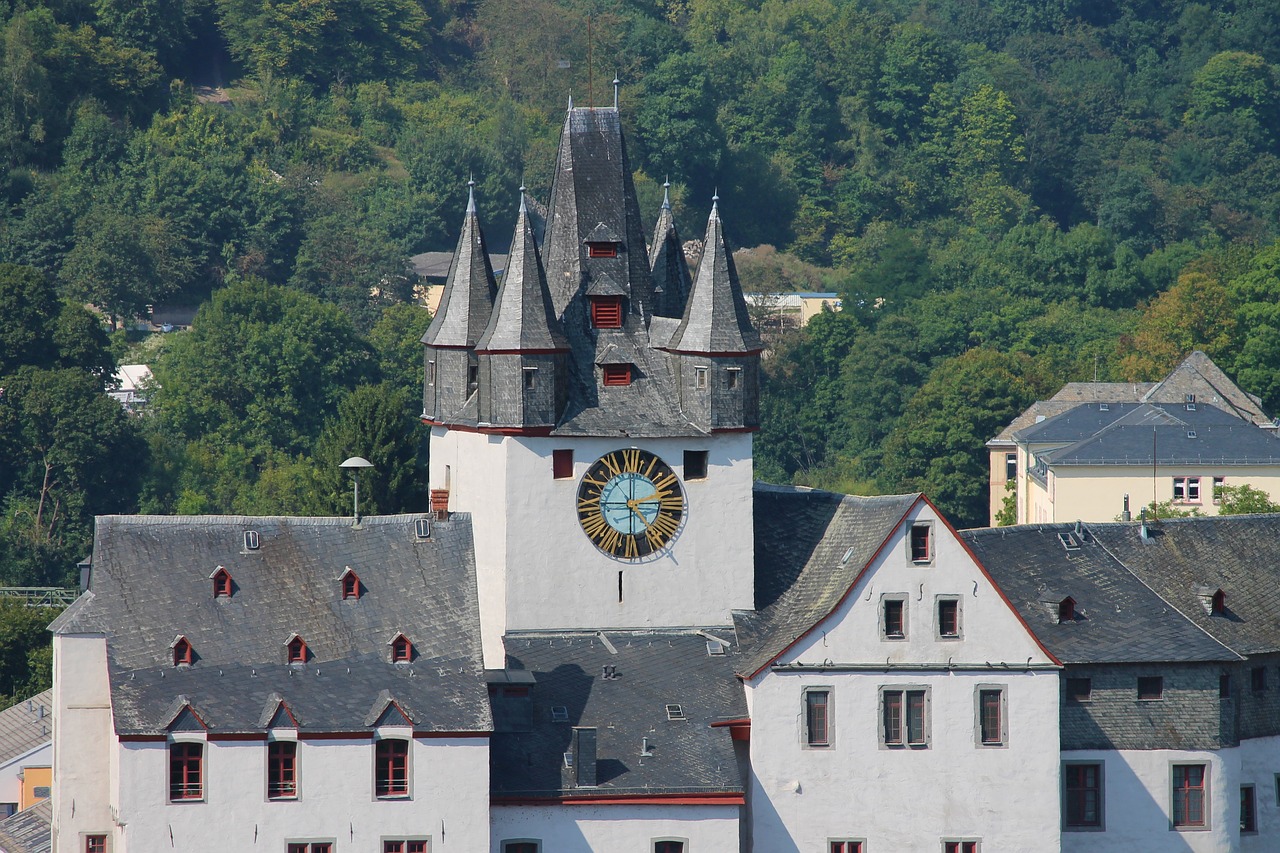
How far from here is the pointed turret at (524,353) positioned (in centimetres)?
10100

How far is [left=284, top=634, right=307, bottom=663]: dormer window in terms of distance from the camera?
95.9 m

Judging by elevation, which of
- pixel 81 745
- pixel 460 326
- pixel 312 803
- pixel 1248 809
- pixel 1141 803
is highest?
pixel 460 326

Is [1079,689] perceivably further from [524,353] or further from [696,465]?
[524,353]

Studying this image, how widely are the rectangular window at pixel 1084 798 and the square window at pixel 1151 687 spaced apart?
2518 millimetres

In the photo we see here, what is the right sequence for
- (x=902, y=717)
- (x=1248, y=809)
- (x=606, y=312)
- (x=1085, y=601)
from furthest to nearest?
(x=1248, y=809) < (x=1085, y=601) < (x=606, y=312) < (x=902, y=717)

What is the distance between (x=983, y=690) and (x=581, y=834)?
12607 mm

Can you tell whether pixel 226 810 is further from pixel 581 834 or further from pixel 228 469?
A: pixel 228 469

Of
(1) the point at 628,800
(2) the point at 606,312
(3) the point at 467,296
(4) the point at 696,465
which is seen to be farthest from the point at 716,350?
(1) the point at 628,800

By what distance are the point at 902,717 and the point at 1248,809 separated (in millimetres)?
13778

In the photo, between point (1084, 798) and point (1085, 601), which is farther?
point (1085, 601)

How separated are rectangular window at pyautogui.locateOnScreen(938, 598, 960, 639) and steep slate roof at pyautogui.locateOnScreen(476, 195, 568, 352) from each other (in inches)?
542

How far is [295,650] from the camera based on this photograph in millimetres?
96062

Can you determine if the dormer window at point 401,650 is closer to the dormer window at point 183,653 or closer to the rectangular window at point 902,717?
the dormer window at point 183,653

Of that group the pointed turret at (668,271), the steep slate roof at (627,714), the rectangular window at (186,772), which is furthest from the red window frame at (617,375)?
the rectangular window at (186,772)
